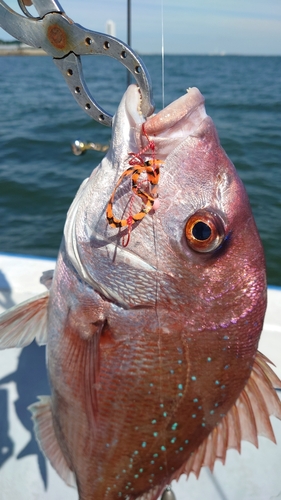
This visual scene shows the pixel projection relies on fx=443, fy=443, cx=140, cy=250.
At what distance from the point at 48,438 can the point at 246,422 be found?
0.75 metres

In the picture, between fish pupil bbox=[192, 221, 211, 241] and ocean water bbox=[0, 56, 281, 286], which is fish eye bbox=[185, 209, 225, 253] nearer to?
fish pupil bbox=[192, 221, 211, 241]

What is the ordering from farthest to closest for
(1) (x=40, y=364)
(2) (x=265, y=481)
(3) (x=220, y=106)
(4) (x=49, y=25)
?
(3) (x=220, y=106) < (1) (x=40, y=364) < (2) (x=265, y=481) < (4) (x=49, y=25)

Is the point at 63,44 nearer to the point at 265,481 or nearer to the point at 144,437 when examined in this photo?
the point at 144,437

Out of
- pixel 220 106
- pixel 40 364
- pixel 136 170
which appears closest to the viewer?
pixel 136 170

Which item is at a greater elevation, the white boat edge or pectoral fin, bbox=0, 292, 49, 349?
pectoral fin, bbox=0, 292, 49, 349

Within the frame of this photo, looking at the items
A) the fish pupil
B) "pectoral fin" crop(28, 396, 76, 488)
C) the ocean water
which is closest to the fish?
the fish pupil

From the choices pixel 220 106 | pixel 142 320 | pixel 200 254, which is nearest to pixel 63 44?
pixel 200 254

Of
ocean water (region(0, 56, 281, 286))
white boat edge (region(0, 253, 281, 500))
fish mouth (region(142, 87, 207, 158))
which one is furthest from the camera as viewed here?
ocean water (region(0, 56, 281, 286))

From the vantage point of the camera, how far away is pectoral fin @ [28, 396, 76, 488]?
5.55ft

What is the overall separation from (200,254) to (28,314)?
0.70 meters

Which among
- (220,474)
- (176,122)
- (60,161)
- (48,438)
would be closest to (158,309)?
(176,122)

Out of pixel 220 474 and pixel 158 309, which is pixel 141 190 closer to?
pixel 158 309

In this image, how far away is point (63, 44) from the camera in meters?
1.43

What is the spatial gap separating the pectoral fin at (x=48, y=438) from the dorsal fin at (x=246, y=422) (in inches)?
17.0
